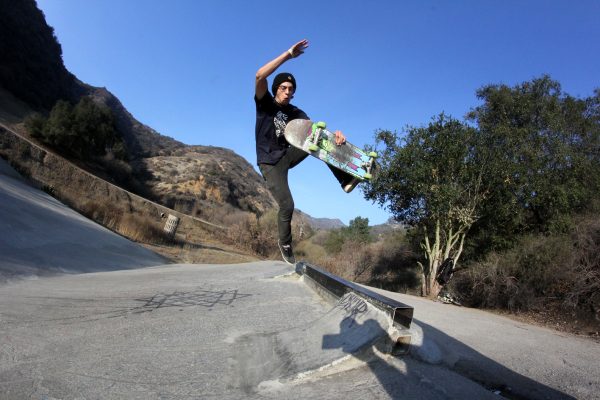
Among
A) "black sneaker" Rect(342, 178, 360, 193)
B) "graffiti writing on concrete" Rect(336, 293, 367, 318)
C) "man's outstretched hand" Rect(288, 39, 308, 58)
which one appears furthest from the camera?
"black sneaker" Rect(342, 178, 360, 193)

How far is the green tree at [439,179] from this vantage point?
1258 centimetres

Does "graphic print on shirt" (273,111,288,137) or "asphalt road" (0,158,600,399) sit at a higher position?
"graphic print on shirt" (273,111,288,137)

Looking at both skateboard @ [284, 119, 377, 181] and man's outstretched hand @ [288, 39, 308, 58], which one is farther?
skateboard @ [284, 119, 377, 181]

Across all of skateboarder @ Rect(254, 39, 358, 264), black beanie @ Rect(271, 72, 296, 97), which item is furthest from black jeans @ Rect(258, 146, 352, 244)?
black beanie @ Rect(271, 72, 296, 97)

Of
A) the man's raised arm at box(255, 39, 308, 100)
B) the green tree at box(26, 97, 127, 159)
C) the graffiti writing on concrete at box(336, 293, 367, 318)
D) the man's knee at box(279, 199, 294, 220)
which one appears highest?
the green tree at box(26, 97, 127, 159)

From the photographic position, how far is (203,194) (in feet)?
141

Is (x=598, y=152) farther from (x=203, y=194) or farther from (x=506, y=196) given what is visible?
(x=203, y=194)

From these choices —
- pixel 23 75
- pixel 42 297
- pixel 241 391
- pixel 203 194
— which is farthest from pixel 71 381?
pixel 23 75

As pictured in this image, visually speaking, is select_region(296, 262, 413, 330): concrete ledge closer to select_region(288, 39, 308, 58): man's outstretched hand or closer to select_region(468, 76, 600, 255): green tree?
select_region(288, 39, 308, 58): man's outstretched hand

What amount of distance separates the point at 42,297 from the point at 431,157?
12.0 m

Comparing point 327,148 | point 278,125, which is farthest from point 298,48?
point 327,148

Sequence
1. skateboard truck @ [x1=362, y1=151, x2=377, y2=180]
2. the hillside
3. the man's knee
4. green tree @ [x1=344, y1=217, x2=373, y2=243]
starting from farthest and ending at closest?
the hillside < green tree @ [x1=344, y1=217, x2=373, y2=243] < skateboard truck @ [x1=362, y1=151, x2=377, y2=180] < the man's knee

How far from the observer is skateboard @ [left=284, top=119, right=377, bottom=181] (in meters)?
4.12

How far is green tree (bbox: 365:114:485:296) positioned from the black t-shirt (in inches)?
332
